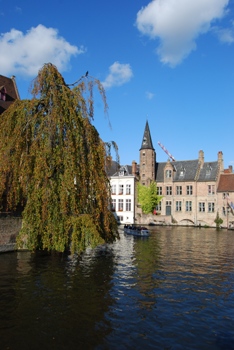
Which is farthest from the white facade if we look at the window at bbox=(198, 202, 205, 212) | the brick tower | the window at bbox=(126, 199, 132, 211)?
the window at bbox=(198, 202, 205, 212)

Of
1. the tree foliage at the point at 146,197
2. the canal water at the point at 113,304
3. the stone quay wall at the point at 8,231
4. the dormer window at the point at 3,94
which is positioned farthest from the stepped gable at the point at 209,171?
the stone quay wall at the point at 8,231

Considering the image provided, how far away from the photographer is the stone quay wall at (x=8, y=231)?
2080 centimetres

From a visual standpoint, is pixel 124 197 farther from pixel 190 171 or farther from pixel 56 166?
pixel 56 166

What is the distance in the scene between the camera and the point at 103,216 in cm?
1777

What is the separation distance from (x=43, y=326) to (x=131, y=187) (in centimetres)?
5032

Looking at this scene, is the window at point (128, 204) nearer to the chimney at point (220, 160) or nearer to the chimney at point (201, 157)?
the chimney at point (201, 157)

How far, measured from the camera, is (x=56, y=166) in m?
16.8

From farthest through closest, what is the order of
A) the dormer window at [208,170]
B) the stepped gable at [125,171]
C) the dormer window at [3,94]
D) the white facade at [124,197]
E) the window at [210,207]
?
the dormer window at [208,170], the stepped gable at [125,171], the window at [210,207], the white facade at [124,197], the dormer window at [3,94]

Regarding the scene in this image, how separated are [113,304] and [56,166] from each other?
7.84 meters

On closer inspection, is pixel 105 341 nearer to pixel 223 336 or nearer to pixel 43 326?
pixel 43 326

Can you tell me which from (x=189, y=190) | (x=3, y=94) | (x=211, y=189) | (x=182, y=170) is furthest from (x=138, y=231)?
(x=182, y=170)

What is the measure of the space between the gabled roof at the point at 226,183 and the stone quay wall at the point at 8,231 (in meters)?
45.6

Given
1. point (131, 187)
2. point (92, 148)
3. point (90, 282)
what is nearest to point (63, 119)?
point (92, 148)

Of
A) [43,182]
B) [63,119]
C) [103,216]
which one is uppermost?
[63,119]
